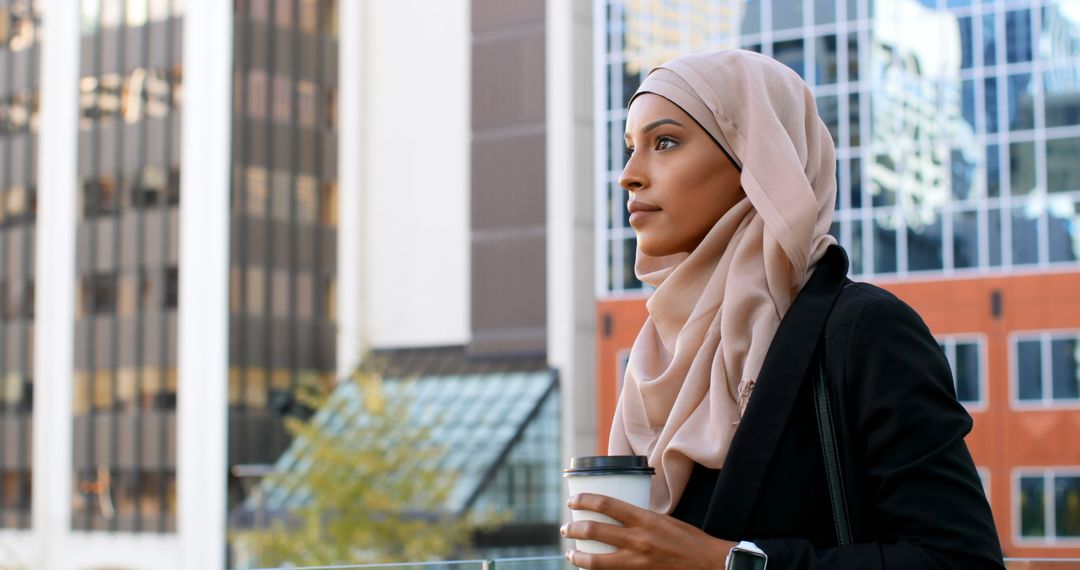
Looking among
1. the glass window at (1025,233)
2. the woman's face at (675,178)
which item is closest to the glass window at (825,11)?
the glass window at (1025,233)

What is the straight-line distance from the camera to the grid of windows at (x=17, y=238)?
136 feet

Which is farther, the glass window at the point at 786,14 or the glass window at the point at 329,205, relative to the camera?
the glass window at the point at 329,205

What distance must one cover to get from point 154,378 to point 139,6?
379 inches

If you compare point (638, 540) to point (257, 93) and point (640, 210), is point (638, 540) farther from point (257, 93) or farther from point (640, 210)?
point (257, 93)

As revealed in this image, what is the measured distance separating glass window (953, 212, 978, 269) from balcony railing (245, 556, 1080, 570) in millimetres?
27797

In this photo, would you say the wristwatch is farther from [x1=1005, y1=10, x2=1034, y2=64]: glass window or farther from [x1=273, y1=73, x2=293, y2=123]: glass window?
[x1=273, y1=73, x2=293, y2=123]: glass window

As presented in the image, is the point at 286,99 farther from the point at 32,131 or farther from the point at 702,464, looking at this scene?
the point at 702,464

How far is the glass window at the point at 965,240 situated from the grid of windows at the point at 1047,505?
405 centimetres

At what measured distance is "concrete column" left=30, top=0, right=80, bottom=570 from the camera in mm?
40281

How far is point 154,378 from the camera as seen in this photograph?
130 feet

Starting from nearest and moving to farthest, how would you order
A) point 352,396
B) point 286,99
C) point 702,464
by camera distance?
point 702,464, point 352,396, point 286,99

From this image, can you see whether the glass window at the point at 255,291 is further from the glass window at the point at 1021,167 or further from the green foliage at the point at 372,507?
the glass window at the point at 1021,167

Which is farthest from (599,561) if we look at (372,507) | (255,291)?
(255,291)

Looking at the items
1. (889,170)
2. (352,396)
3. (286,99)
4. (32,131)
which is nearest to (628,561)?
(889,170)
